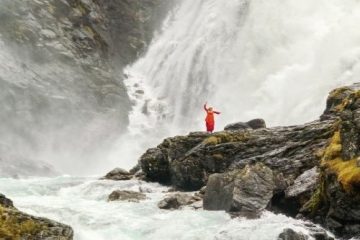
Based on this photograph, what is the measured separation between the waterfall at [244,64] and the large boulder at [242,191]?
1874 centimetres

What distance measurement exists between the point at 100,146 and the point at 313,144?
3318 centimetres

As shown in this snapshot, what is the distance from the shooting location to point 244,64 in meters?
50.8

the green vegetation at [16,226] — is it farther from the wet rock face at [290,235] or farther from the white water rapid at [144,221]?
the wet rock face at [290,235]

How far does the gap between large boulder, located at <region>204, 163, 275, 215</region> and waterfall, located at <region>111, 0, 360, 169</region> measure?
18.7 m

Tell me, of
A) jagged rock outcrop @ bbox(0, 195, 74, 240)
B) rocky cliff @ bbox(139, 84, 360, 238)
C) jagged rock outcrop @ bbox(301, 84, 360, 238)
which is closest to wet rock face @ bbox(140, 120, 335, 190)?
rocky cliff @ bbox(139, 84, 360, 238)

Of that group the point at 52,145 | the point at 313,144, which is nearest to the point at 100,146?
the point at 52,145

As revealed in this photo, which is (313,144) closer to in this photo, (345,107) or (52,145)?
(345,107)

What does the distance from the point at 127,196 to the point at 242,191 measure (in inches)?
240

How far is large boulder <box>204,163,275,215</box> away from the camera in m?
17.9

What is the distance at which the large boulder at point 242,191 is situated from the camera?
1787 cm

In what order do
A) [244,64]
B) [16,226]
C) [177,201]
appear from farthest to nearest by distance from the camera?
[244,64]
[177,201]
[16,226]

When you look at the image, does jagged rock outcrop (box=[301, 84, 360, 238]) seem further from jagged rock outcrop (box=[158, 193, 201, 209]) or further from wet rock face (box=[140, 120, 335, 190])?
jagged rock outcrop (box=[158, 193, 201, 209])

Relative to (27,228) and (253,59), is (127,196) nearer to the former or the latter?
(27,228)

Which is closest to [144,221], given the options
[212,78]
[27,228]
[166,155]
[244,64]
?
[27,228]
